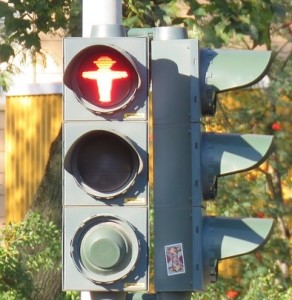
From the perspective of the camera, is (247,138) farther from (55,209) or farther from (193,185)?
(55,209)

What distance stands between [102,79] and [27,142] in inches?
492

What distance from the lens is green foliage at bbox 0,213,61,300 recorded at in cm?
948

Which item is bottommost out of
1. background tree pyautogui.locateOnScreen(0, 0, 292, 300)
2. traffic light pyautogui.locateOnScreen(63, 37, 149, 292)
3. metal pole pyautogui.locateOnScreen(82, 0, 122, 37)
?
traffic light pyautogui.locateOnScreen(63, 37, 149, 292)

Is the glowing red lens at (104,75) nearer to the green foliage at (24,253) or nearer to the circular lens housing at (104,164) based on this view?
the circular lens housing at (104,164)

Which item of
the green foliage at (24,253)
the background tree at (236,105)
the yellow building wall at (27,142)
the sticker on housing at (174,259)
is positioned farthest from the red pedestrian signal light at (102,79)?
the yellow building wall at (27,142)

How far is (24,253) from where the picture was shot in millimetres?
9984

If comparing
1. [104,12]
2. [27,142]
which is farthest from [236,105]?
[104,12]

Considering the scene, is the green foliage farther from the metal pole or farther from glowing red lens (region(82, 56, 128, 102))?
glowing red lens (region(82, 56, 128, 102))

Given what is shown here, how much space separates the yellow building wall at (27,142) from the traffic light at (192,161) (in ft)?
39.3

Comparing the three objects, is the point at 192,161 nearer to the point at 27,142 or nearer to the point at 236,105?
the point at 236,105

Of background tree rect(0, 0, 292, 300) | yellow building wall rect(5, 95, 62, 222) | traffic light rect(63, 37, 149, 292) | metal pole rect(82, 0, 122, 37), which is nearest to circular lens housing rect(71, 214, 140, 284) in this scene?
traffic light rect(63, 37, 149, 292)

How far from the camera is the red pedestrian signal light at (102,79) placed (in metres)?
5.18

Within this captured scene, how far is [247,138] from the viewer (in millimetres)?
5469

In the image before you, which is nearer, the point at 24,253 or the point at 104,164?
the point at 104,164
